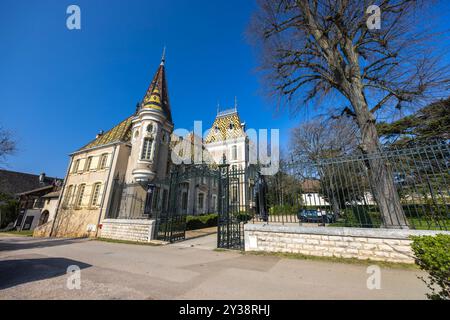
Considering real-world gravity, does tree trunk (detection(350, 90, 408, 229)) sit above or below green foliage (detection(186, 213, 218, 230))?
above

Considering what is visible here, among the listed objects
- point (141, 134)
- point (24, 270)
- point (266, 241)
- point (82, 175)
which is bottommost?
point (24, 270)

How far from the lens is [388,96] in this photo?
6918 millimetres

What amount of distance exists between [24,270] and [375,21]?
47.2ft

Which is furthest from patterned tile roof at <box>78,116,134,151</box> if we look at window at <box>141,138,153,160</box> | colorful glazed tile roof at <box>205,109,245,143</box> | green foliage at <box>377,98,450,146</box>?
green foliage at <box>377,98,450,146</box>

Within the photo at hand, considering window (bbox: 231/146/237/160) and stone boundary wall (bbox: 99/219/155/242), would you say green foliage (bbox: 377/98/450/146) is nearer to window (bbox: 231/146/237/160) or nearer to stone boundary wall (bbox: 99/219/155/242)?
stone boundary wall (bbox: 99/219/155/242)

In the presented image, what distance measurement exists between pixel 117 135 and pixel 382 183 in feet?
65.0

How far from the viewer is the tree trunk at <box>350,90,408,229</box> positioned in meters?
5.48

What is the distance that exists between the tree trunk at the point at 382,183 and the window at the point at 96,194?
17927 mm

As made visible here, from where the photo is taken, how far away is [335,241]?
539 centimetres

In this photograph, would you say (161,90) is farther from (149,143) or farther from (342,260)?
(342,260)

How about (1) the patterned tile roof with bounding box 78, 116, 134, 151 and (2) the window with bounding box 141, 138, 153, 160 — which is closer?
(2) the window with bounding box 141, 138, 153, 160

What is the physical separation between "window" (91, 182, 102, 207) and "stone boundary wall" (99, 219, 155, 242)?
3813 mm
